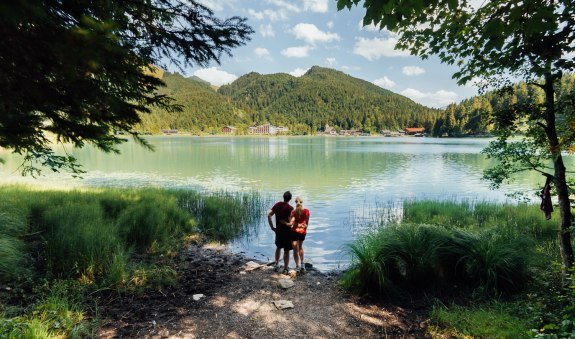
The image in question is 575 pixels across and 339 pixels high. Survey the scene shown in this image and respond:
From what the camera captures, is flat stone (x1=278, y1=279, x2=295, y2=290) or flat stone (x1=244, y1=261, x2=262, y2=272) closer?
flat stone (x1=278, y1=279, x2=295, y2=290)

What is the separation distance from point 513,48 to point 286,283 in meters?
6.50

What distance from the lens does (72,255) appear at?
6.36m

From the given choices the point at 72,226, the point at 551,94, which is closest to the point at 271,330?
the point at 72,226

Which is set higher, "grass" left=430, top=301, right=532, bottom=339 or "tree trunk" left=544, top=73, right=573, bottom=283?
"tree trunk" left=544, top=73, right=573, bottom=283

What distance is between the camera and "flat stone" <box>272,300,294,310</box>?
5872 millimetres

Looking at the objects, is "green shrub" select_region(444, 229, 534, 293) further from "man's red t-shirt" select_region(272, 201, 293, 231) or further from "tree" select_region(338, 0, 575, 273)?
"man's red t-shirt" select_region(272, 201, 293, 231)

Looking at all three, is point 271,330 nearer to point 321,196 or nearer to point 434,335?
point 434,335

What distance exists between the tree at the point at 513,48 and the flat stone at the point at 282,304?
16.7 feet

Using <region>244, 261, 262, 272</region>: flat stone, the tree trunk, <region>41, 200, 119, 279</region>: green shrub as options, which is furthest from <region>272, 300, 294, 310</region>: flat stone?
the tree trunk

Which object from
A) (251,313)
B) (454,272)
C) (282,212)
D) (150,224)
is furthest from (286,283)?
(150,224)

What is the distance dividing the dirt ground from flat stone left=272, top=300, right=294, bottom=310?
0.08 metres

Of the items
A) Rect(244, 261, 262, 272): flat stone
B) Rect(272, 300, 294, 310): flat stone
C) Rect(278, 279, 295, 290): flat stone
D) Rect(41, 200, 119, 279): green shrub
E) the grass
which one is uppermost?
Rect(41, 200, 119, 279): green shrub

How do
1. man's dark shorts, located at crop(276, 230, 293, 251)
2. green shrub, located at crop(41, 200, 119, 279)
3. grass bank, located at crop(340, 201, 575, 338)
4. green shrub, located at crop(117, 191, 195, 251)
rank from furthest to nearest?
1. green shrub, located at crop(117, 191, 195, 251)
2. man's dark shorts, located at crop(276, 230, 293, 251)
3. green shrub, located at crop(41, 200, 119, 279)
4. grass bank, located at crop(340, 201, 575, 338)

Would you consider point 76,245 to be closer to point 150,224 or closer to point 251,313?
point 150,224
